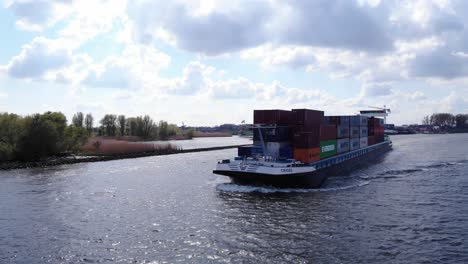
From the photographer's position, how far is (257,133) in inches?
1558

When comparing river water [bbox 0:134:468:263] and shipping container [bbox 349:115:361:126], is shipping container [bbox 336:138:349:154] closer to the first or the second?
shipping container [bbox 349:115:361:126]

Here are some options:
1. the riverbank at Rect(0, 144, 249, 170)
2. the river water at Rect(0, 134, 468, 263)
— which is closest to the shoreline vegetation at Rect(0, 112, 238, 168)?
the riverbank at Rect(0, 144, 249, 170)

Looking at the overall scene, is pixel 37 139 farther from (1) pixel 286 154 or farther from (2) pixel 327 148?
(2) pixel 327 148

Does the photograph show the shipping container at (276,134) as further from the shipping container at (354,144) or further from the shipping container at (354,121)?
the shipping container at (354,121)

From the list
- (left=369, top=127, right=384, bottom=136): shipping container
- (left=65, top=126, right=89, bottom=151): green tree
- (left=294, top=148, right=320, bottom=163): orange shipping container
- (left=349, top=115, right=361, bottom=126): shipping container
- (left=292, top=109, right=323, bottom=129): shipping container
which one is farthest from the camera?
(left=369, top=127, right=384, bottom=136): shipping container

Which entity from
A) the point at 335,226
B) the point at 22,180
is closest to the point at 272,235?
the point at 335,226

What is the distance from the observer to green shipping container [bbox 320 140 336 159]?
4244 centimetres

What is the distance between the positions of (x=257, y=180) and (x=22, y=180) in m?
25.6

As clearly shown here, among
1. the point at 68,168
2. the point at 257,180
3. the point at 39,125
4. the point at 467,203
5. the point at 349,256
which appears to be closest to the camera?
the point at 349,256

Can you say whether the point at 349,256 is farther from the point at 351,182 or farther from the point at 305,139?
the point at 351,182

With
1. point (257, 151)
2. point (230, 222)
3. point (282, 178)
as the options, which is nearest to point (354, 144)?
point (257, 151)

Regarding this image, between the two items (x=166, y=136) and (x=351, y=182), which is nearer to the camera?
(x=351, y=182)

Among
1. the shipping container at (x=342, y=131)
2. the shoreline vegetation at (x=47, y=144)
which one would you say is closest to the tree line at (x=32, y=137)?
the shoreline vegetation at (x=47, y=144)

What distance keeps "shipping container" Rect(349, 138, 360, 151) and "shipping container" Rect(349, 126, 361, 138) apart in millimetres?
607
